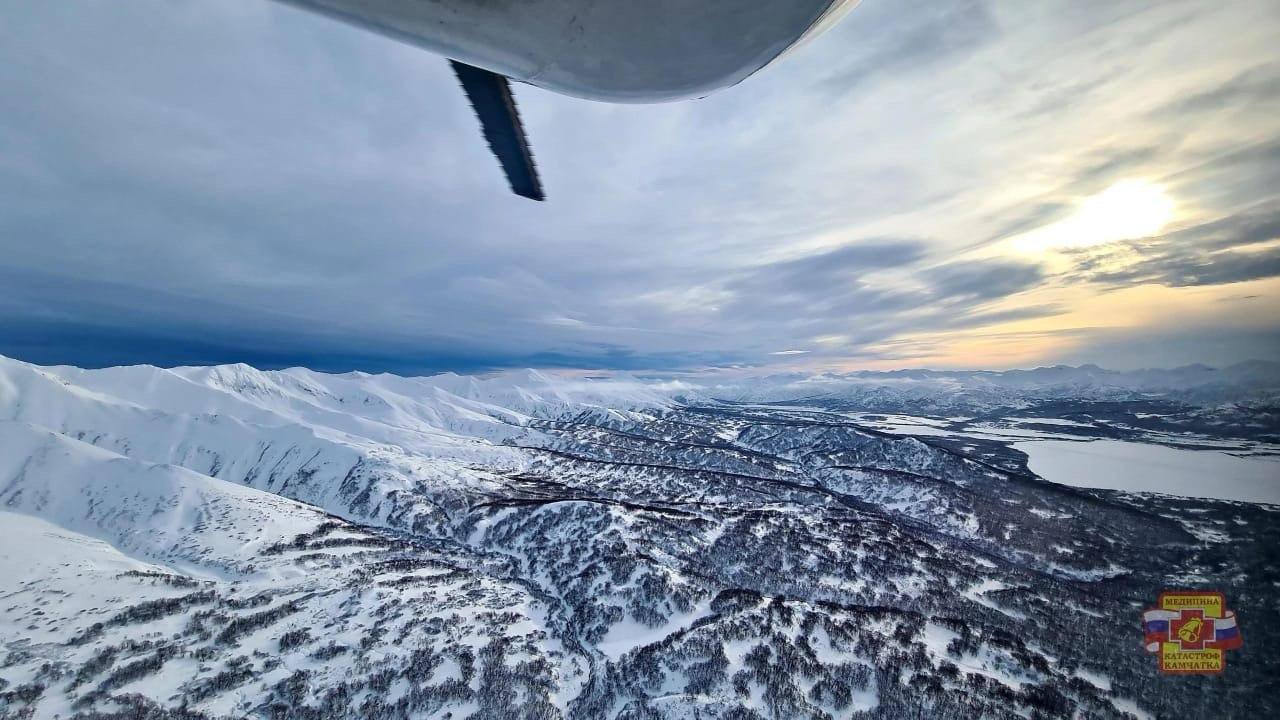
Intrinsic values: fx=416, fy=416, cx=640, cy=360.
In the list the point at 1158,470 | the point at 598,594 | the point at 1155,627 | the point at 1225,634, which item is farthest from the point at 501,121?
the point at 1158,470

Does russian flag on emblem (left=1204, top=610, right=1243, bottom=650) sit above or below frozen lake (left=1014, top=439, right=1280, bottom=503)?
below

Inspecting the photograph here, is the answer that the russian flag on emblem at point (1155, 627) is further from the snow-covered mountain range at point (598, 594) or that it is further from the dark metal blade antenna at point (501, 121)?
the dark metal blade antenna at point (501, 121)

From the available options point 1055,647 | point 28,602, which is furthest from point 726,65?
point 28,602

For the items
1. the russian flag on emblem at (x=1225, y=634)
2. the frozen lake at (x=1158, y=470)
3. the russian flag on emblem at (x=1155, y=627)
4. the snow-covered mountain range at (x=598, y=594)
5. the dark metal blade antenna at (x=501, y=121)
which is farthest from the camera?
the frozen lake at (x=1158, y=470)

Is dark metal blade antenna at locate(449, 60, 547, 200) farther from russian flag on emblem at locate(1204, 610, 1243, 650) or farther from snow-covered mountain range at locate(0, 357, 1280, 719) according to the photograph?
russian flag on emblem at locate(1204, 610, 1243, 650)

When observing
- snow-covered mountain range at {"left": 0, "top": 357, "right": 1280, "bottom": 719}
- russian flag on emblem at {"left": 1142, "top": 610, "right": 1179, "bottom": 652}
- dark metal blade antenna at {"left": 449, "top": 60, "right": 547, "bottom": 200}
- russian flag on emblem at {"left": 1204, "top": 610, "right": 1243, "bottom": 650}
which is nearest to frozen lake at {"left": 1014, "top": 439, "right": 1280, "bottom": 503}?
snow-covered mountain range at {"left": 0, "top": 357, "right": 1280, "bottom": 719}

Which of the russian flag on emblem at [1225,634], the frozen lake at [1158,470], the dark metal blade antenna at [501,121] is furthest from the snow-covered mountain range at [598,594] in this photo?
the dark metal blade antenna at [501,121]
